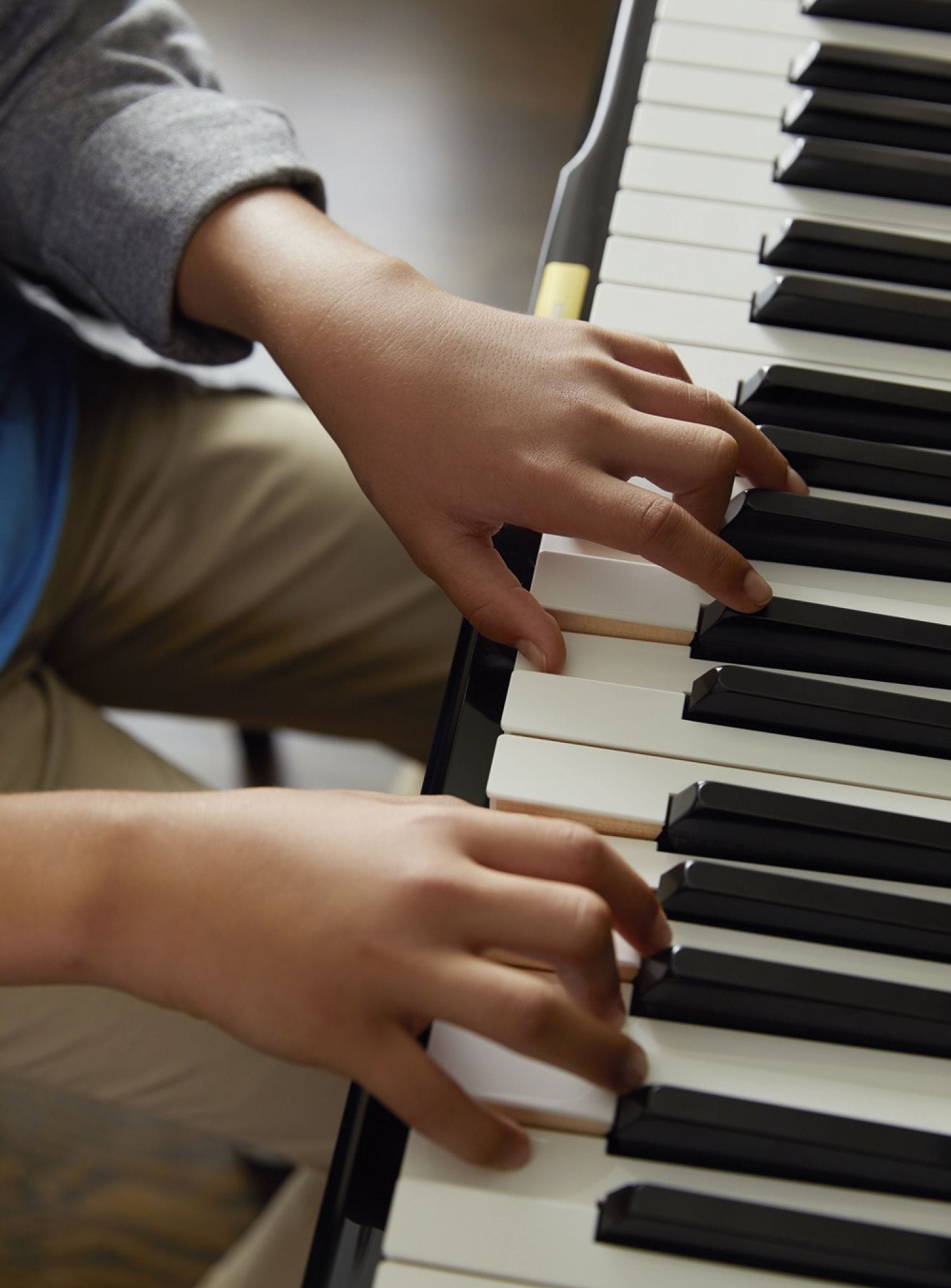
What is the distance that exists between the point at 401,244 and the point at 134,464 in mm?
983

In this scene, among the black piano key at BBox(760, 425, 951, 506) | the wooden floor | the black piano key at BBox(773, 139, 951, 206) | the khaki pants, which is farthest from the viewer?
the wooden floor

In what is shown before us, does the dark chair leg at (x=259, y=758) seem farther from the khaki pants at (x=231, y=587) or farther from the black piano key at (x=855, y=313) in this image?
the black piano key at (x=855, y=313)

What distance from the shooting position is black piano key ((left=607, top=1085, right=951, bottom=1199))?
0.50 metres

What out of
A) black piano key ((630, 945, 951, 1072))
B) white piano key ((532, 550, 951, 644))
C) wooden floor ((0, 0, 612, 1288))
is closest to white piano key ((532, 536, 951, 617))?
white piano key ((532, 550, 951, 644))

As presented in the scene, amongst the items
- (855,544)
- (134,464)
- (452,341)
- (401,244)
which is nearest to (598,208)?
(452,341)

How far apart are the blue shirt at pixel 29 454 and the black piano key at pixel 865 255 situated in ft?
1.92

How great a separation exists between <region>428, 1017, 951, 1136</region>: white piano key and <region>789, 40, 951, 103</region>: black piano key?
25.3 inches

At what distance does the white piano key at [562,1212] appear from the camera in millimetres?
485

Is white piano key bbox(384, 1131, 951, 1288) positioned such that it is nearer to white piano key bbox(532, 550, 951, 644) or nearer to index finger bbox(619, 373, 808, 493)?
white piano key bbox(532, 550, 951, 644)

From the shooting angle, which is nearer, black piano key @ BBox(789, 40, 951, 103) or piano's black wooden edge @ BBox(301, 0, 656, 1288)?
piano's black wooden edge @ BBox(301, 0, 656, 1288)

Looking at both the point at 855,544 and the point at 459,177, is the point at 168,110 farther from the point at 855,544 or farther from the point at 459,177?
the point at 459,177

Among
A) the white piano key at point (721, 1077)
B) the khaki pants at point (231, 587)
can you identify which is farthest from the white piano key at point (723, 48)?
the white piano key at point (721, 1077)

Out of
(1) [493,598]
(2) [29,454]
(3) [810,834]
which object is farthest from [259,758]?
(3) [810,834]

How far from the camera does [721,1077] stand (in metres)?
0.52
